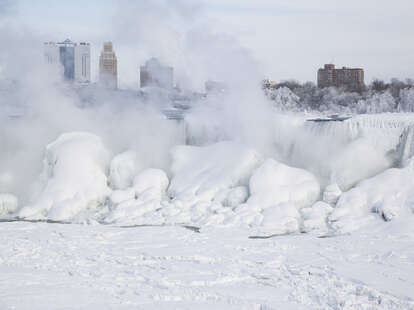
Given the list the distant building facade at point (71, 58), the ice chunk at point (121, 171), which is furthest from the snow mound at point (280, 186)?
the distant building facade at point (71, 58)

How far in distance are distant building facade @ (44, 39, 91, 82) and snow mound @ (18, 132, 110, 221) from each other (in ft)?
20.3

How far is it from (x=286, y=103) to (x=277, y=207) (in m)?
21.0

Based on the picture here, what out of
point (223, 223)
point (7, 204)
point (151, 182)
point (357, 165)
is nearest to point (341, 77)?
point (357, 165)

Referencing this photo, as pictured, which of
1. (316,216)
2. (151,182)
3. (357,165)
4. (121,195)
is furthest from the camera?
(151,182)

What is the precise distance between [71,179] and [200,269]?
5.88 metres

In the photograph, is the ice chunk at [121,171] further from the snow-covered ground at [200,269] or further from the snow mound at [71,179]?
the snow-covered ground at [200,269]

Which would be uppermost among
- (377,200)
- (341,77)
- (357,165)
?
(341,77)

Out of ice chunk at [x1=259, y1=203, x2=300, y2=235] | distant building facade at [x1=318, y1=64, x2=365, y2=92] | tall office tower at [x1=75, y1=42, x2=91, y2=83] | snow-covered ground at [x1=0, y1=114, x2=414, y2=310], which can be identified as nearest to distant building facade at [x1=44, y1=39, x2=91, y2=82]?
tall office tower at [x1=75, y1=42, x2=91, y2=83]

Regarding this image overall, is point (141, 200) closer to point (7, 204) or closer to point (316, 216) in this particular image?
point (7, 204)

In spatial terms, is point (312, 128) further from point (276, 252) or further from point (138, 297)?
point (138, 297)

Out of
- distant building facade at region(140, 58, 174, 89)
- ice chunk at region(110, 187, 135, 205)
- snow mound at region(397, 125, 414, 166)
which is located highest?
distant building facade at region(140, 58, 174, 89)

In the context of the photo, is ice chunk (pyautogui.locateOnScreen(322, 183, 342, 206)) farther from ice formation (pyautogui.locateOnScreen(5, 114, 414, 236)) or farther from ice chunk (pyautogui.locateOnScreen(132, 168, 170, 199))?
ice chunk (pyautogui.locateOnScreen(132, 168, 170, 199))

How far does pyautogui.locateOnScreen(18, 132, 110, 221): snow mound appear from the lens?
11758 mm

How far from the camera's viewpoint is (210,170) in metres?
12.8
